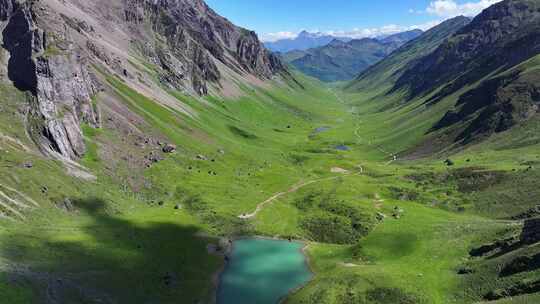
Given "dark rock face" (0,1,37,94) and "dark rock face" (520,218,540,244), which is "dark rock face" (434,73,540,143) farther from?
"dark rock face" (0,1,37,94)

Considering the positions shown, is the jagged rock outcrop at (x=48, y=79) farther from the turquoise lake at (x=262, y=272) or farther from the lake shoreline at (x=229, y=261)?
the turquoise lake at (x=262, y=272)

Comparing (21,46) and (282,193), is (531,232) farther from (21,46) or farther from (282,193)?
(21,46)

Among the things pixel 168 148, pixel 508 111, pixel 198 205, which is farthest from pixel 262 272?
pixel 508 111

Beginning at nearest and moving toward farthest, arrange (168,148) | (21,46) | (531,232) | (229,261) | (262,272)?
(531,232), (262,272), (229,261), (21,46), (168,148)

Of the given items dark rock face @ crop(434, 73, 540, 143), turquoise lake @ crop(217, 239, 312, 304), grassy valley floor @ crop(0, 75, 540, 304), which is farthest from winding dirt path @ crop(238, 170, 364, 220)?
dark rock face @ crop(434, 73, 540, 143)

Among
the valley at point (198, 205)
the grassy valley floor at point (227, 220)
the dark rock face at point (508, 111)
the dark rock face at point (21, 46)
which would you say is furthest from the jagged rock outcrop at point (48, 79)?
the dark rock face at point (508, 111)

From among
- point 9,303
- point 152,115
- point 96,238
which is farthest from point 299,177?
point 9,303
